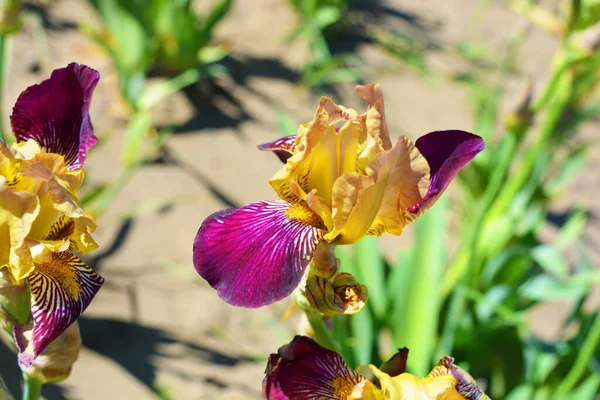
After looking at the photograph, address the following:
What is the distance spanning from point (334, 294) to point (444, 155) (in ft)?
0.64

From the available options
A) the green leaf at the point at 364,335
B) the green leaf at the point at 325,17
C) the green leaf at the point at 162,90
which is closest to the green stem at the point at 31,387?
the green leaf at the point at 364,335

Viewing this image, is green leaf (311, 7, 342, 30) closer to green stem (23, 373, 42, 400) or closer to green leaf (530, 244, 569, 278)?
green leaf (530, 244, 569, 278)

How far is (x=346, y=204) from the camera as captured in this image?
1.97ft

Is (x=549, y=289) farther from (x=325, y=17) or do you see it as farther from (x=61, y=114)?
(x=325, y=17)

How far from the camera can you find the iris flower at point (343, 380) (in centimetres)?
60

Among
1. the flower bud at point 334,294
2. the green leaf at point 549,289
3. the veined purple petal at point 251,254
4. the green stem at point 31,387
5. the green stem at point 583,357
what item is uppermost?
the veined purple petal at point 251,254

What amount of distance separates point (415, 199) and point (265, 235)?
0.53ft

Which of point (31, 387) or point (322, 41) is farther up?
point (322, 41)

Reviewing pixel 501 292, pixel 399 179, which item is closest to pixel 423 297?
pixel 501 292

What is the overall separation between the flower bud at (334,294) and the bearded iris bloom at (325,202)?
40 mm

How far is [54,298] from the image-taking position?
59 cm

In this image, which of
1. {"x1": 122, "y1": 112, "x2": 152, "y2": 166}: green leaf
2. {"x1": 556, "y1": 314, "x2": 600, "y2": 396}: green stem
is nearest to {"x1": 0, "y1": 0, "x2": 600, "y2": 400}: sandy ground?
{"x1": 122, "y1": 112, "x2": 152, "y2": 166}: green leaf

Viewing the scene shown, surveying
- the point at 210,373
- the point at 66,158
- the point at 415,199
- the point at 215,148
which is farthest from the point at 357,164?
the point at 215,148

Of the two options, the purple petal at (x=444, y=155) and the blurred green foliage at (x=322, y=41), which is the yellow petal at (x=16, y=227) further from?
the blurred green foliage at (x=322, y=41)
